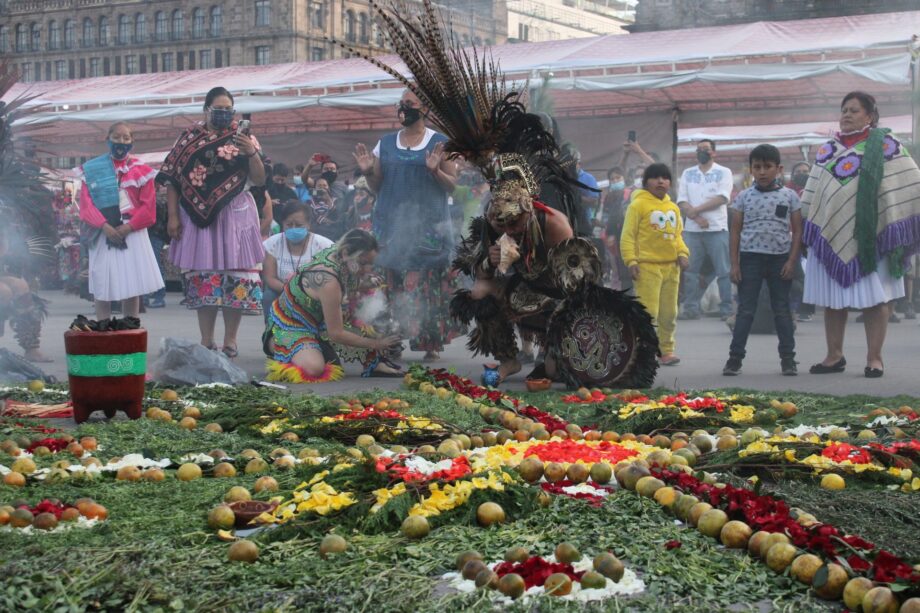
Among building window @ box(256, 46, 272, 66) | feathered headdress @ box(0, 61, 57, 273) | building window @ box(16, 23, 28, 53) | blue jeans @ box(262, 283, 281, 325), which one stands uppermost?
building window @ box(256, 46, 272, 66)

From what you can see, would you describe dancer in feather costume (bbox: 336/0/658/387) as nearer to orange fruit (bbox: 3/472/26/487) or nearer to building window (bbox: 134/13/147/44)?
orange fruit (bbox: 3/472/26/487)

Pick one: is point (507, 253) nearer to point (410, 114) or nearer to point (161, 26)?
point (410, 114)

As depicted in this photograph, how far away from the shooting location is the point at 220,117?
10375mm

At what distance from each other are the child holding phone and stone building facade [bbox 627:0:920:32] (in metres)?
15.4

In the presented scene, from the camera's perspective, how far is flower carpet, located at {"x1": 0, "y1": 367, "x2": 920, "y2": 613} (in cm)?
340

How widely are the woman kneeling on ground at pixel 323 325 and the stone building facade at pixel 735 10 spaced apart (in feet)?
57.1

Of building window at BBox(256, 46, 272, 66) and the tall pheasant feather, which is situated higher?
building window at BBox(256, 46, 272, 66)

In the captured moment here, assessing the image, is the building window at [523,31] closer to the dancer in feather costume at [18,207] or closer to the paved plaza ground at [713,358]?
the paved plaza ground at [713,358]

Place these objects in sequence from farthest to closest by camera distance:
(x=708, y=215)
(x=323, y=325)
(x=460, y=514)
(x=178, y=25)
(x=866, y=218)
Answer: (x=178, y=25)
(x=708, y=215)
(x=323, y=325)
(x=866, y=218)
(x=460, y=514)

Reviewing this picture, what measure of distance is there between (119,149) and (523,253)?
4.00 m

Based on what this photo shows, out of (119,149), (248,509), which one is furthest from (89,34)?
(248,509)

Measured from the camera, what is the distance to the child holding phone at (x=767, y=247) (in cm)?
939

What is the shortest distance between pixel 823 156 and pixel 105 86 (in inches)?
693

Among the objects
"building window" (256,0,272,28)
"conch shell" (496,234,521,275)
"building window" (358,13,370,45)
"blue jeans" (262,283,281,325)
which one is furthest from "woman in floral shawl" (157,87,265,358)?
"building window" (256,0,272,28)
